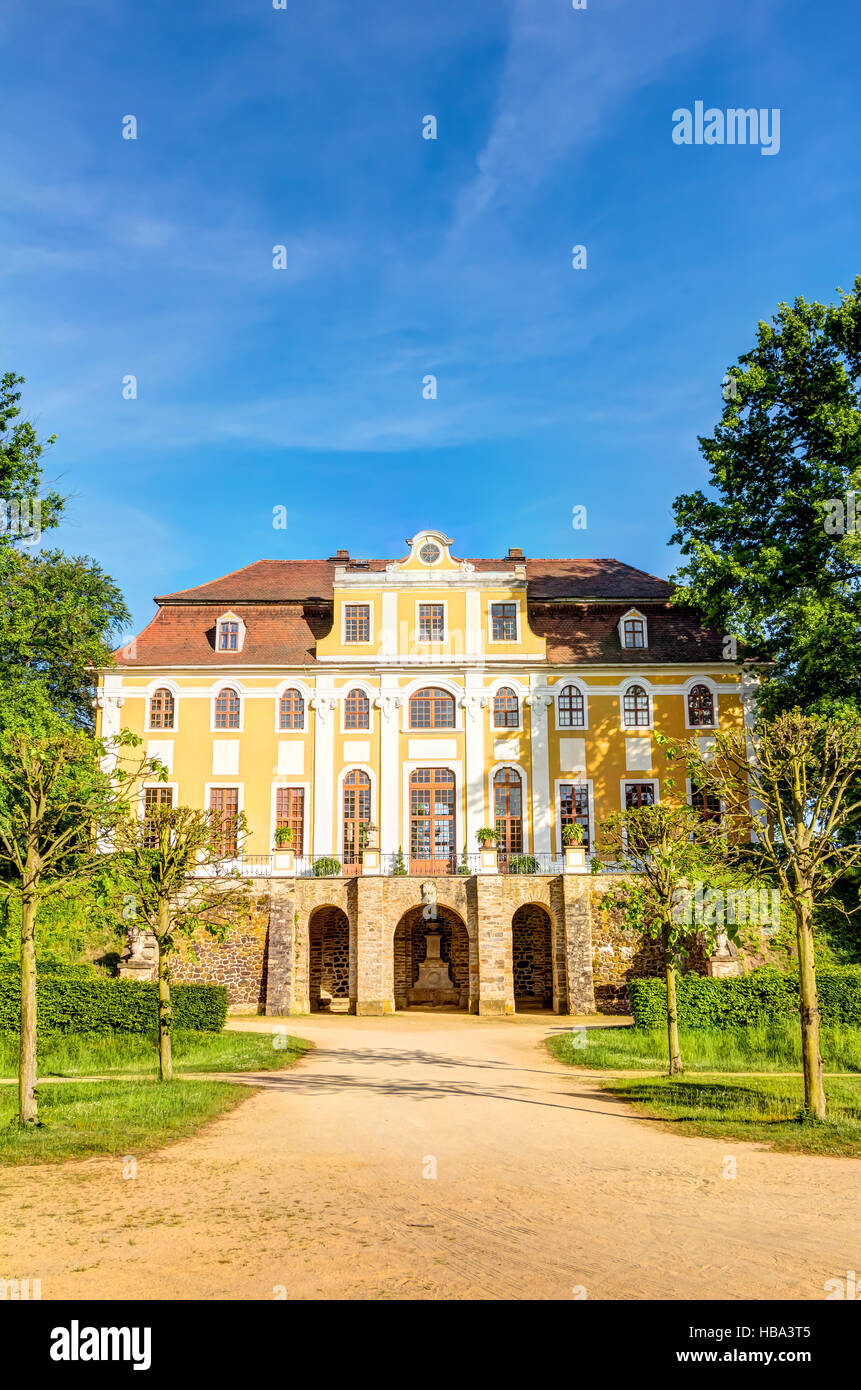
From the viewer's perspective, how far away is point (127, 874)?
633 inches

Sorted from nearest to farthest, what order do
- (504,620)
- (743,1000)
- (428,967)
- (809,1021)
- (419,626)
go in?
1. (809,1021)
2. (743,1000)
3. (428,967)
4. (419,626)
5. (504,620)

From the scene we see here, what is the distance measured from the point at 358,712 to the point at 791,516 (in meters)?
14.9

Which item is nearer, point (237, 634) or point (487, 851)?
point (487, 851)

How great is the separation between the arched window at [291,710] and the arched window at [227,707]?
4.93ft

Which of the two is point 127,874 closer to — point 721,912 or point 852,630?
point 721,912

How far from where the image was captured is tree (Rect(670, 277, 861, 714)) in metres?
24.8

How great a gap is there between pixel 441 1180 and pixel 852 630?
62.0 feet

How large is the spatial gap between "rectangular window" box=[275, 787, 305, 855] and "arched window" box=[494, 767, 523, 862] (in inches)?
253

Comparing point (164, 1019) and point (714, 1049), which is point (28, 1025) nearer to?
point (164, 1019)

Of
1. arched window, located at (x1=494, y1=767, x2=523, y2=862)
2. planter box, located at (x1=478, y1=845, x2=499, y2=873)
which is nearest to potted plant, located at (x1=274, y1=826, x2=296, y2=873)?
planter box, located at (x1=478, y1=845, x2=499, y2=873)

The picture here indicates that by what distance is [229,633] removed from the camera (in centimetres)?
3466

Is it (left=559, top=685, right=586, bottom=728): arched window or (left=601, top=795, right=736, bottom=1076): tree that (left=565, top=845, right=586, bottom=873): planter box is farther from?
(left=601, top=795, right=736, bottom=1076): tree

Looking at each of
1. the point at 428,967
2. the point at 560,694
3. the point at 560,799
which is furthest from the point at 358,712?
the point at 428,967
